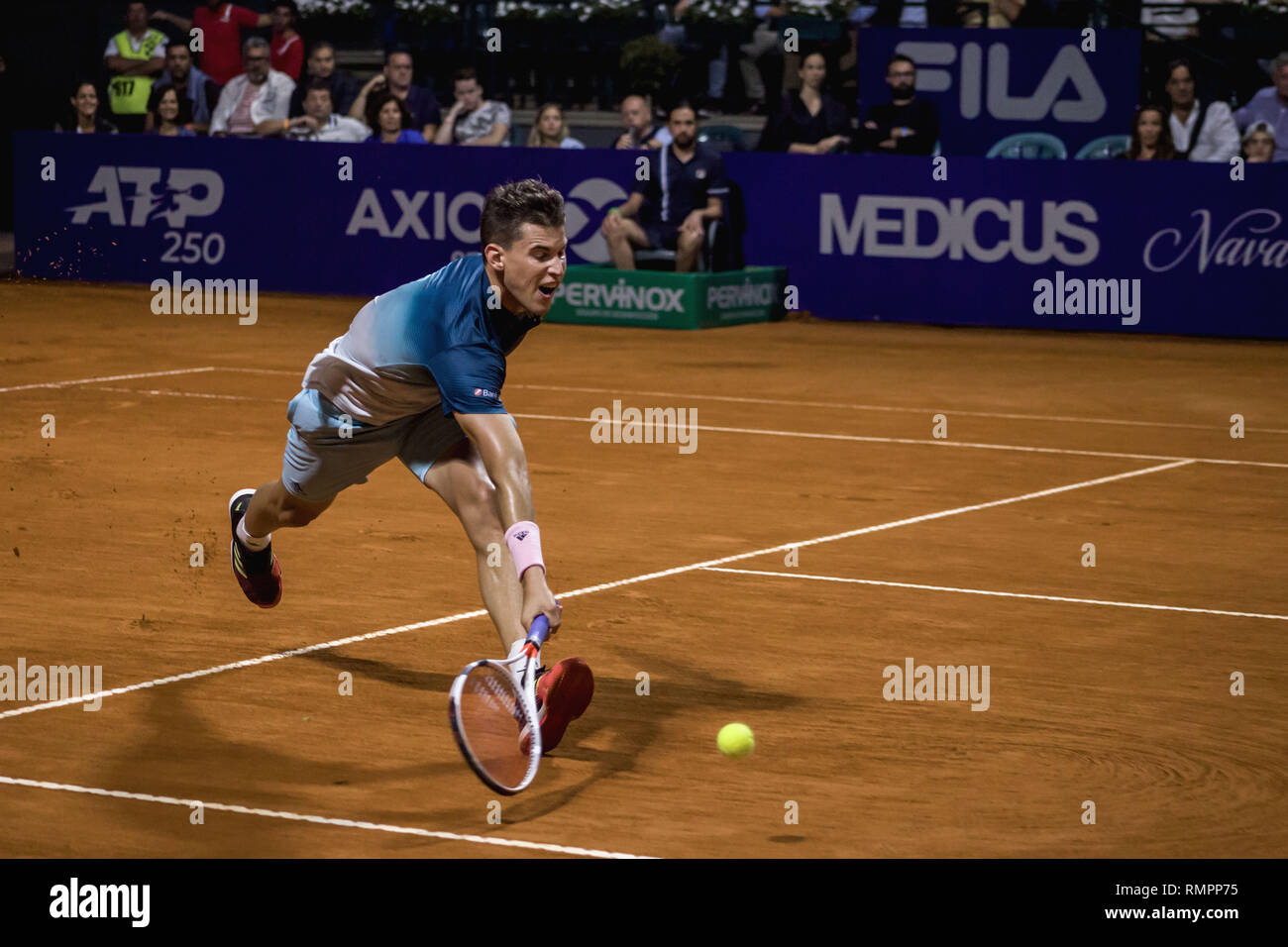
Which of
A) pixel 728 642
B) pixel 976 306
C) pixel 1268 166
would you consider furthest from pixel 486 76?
pixel 728 642

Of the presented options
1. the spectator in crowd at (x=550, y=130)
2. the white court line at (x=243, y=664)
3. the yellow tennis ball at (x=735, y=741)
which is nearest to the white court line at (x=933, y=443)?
the white court line at (x=243, y=664)

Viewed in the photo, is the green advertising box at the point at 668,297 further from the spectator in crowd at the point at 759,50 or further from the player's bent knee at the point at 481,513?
the player's bent knee at the point at 481,513

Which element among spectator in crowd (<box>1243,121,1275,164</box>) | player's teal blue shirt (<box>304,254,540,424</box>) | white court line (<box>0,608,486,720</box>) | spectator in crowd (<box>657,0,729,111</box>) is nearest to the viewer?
player's teal blue shirt (<box>304,254,540,424</box>)

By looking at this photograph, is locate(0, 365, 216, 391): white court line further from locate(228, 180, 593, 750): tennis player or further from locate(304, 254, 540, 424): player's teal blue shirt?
locate(304, 254, 540, 424): player's teal blue shirt

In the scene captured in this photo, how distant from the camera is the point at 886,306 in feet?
61.6

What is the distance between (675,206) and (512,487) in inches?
508

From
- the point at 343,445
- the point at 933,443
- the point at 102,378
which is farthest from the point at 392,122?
the point at 343,445

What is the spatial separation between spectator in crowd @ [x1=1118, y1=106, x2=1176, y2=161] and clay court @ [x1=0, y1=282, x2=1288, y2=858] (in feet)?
11.3

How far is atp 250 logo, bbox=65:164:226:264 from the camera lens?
2116cm

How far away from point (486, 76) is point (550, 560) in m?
16.3

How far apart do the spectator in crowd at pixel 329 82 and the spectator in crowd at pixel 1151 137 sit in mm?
8549

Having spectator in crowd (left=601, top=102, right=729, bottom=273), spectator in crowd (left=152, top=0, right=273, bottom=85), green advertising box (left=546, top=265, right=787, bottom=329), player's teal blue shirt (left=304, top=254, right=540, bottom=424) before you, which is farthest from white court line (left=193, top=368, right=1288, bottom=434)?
spectator in crowd (left=152, top=0, right=273, bottom=85)
